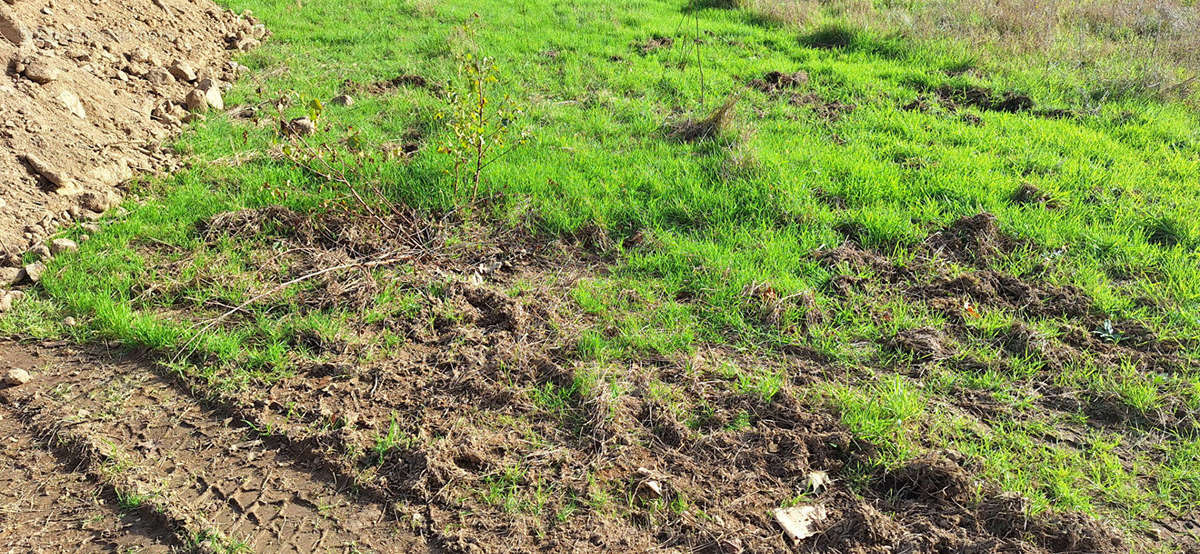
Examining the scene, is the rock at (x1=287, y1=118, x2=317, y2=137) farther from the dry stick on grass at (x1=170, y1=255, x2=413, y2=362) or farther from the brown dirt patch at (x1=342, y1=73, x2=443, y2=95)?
the dry stick on grass at (x1=170, y1=255, x2=413, y2=362)

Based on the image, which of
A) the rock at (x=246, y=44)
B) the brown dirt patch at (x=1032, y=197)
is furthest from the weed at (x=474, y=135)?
the brown dirt patch at (x=1032, y=197)

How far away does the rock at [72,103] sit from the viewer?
5.62 metres

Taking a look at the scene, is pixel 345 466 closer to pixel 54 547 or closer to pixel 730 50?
pixel 54 547

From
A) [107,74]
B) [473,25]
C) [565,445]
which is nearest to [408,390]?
[565,445]

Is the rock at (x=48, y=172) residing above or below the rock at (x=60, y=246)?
above

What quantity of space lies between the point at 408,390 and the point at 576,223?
181 cm

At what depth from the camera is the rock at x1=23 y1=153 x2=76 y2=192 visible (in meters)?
4.99

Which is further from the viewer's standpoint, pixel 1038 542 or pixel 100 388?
pixel 100 388

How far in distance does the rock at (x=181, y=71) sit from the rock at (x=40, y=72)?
1168 millimetres

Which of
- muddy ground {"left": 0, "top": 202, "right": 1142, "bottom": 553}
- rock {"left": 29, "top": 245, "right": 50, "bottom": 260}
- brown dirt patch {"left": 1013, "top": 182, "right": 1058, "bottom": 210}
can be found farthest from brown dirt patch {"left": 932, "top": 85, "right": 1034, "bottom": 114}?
rock {"left": 29, "top": 245, "right": 50, "bottom": 260}

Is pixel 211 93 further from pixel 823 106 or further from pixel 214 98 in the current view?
pixel 823 106

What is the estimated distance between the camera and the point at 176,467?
10.7ft

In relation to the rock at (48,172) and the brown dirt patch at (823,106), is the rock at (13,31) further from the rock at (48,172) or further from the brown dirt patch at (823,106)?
the brown dirt patch at (823,106)

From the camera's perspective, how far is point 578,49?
838 centimetres
